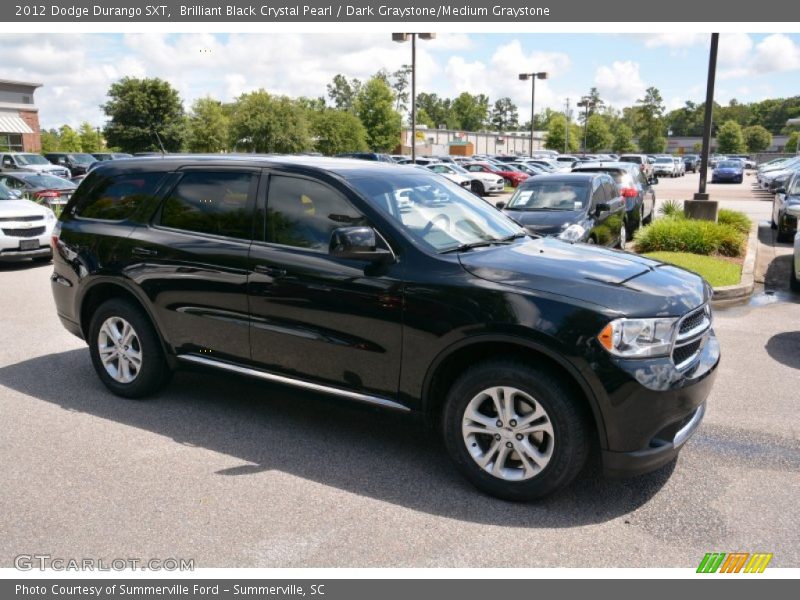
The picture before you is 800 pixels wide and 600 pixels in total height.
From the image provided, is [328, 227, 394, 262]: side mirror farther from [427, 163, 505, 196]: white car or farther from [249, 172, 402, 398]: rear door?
[427, 163, 505, 196]: white car

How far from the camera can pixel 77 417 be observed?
5.09 metres

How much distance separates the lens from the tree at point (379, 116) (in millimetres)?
63250

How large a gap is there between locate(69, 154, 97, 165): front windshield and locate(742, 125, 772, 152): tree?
388 feet

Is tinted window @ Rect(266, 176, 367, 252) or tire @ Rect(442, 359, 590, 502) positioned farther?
tinted window @ Rect(266, 176, 367, 252)

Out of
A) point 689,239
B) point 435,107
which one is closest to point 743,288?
point 689,239

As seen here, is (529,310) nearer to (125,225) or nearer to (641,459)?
(641,459)

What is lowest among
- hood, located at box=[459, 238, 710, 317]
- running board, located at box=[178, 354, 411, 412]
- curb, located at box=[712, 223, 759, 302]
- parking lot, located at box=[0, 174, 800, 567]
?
parking lot, located at box=[0, 174, 800, 567]

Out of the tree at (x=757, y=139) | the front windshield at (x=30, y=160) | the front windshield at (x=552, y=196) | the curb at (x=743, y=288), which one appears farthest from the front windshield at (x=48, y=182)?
the tree at (x=757, y=139)

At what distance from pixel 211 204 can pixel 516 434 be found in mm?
2747

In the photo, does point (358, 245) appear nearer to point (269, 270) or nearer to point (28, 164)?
point (269, 270)

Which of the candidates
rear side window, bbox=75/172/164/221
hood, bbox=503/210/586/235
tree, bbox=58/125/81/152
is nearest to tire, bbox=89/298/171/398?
rear side window, bbox=75/172/164/221

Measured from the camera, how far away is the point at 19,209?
1203 cm

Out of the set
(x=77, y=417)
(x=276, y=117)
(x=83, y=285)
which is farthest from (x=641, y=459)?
(x=276, y=117)

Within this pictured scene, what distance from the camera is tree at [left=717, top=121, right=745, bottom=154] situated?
10975cm
